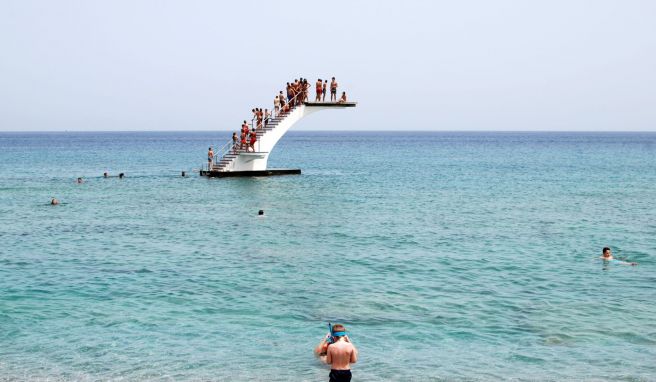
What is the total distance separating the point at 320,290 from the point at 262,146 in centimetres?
3301

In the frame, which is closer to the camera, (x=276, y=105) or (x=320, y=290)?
(x=320, y=290)

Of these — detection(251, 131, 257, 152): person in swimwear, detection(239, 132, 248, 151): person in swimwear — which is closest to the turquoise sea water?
detection(251, 131, 257, 152): person in swimwear

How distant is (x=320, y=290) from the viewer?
64.5 ft

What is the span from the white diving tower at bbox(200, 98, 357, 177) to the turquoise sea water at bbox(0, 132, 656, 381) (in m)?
12.8

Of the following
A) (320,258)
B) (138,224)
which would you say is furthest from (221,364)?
(138,224)

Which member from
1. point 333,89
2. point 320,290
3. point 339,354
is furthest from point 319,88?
point 339,354

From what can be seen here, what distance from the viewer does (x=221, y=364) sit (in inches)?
554

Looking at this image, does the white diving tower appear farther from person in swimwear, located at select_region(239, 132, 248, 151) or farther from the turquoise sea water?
the turquoise sea water

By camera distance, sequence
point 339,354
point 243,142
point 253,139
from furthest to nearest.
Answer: point 243,142, point 253,139, point 339,354

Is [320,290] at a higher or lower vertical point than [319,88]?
lower

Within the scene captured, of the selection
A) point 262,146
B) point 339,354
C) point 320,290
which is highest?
point 262,146

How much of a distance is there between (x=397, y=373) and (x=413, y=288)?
6.26 m

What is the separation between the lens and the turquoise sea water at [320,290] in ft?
46.3

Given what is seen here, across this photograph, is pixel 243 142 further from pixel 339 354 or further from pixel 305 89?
pixel 339 354
